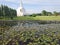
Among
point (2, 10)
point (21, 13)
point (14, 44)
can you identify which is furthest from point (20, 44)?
point (21, 13)

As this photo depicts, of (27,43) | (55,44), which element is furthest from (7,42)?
(55,44)

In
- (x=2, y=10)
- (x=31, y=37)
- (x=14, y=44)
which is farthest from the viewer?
(x=2, y=10)

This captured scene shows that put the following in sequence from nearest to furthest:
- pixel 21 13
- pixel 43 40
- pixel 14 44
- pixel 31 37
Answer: pixel 14 44 → pixel 43 40 → pixel 31 37 → pixel 21 13

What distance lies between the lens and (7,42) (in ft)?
30.1

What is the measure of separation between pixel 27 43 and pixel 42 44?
83 cm

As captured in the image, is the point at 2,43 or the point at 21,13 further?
the point at 21,13

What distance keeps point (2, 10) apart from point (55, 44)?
59971mm

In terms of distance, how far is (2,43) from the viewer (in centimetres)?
916

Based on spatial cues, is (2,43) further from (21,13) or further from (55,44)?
(21,13)

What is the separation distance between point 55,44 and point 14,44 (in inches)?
77.1

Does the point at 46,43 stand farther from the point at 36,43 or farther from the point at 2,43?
the point at 2,43

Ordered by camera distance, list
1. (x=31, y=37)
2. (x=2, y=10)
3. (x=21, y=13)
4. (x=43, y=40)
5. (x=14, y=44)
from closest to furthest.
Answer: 1. (x=14, y=44)
2. (x=43, y=40)
3. (x=31, y=37)
4. (x=2, y=10)
5. (x=21, y=13)

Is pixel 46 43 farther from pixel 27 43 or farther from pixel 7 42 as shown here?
pixel 7 42

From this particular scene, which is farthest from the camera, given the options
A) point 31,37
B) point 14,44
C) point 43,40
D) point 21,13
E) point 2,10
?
point 21,13
